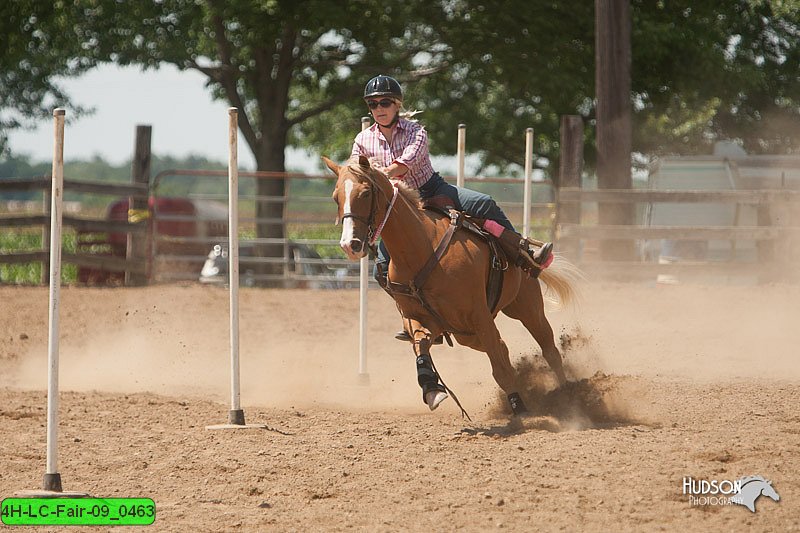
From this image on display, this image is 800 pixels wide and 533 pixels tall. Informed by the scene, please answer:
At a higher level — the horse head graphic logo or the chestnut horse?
the chestnut horse

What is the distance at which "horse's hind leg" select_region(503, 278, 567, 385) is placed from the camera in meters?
8.46

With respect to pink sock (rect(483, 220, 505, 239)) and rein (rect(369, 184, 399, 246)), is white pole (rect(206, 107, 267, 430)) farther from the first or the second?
pink sock (rect(483, 220, 505, 239))

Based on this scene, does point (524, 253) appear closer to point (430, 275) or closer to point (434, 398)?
point (430, 275)

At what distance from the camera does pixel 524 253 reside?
8.00m

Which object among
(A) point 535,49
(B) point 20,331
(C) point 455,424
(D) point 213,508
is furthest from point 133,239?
(D) point 213,508

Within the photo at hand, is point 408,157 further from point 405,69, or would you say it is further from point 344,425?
point 405,69

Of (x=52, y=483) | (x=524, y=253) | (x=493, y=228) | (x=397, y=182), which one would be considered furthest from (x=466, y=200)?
(x=52, y=483)

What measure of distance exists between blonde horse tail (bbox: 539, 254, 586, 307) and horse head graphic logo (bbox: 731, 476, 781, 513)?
3546 millimetres

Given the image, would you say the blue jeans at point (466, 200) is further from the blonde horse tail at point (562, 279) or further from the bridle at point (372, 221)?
the blonde horse tail at point (562, 279)

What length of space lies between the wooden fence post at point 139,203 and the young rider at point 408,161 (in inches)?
382

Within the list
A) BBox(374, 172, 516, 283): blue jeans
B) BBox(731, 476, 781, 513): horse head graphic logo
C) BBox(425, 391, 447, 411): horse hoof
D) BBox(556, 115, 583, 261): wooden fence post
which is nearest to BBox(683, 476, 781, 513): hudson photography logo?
BBox(731, 476, 781, 513): horse head graphic logo

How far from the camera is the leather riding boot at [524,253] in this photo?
7.86 meters

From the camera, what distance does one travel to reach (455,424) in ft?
24.9

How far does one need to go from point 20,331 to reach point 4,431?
540 centimetres
